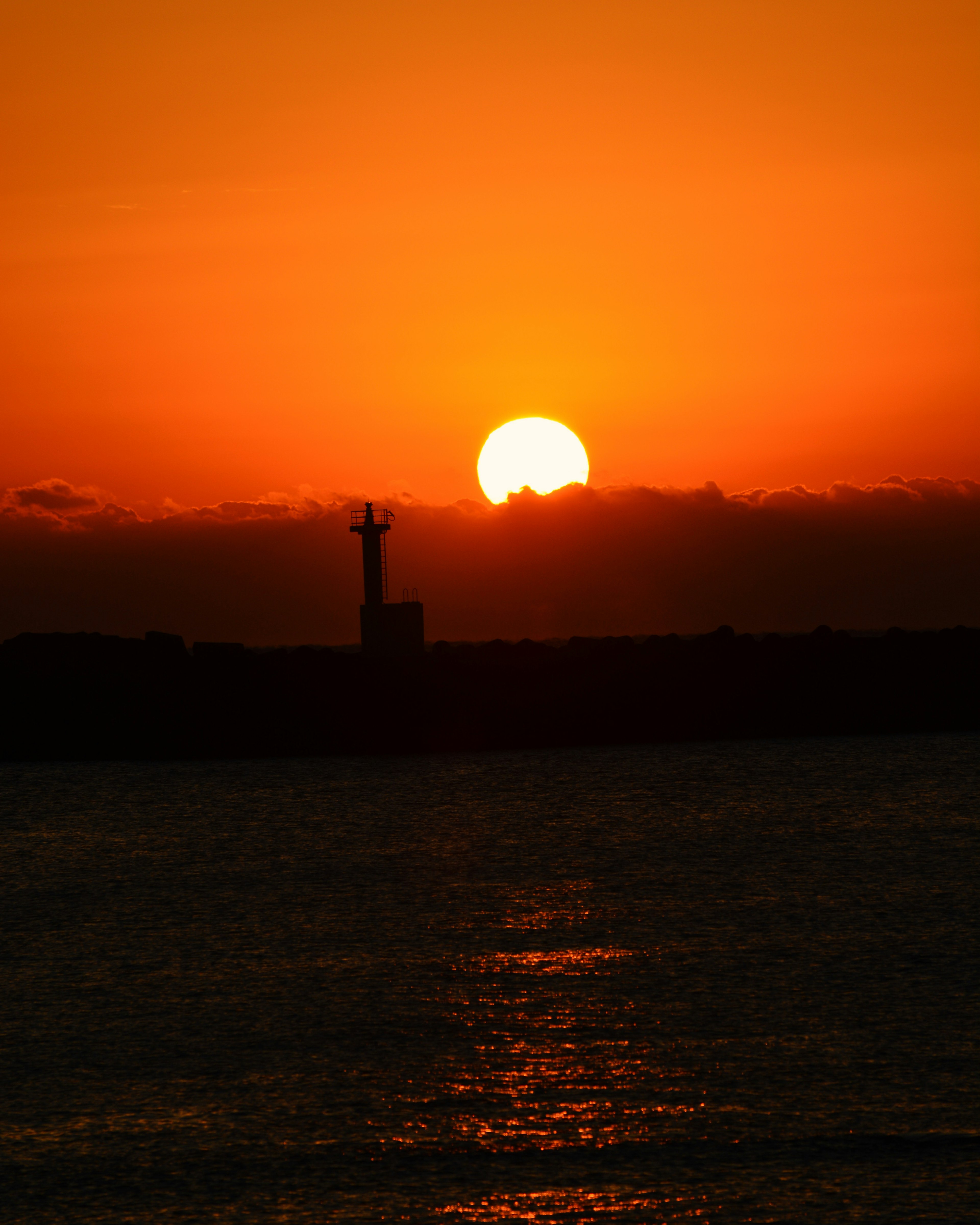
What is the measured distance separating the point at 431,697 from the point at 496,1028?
4418cm

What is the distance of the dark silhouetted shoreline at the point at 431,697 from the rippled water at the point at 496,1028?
1020 inches

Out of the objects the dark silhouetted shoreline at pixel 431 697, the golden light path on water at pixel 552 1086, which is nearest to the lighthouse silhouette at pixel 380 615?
the dark silhouetted shoreline at pixel 431 697

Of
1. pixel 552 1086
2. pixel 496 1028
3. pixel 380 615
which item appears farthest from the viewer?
pixel 380 615

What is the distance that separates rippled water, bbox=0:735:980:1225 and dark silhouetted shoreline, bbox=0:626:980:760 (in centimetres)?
2590

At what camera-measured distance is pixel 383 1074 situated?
11.5m

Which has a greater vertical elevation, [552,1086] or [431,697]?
[431,697]

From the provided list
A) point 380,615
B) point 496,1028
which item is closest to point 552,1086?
point 496,1028

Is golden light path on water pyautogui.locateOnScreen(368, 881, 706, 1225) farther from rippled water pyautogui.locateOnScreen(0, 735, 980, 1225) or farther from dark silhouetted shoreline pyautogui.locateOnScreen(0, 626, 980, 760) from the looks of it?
dark silhouetted shoreline pyautogui.locateOnScreen(0, 626, 980, 760)

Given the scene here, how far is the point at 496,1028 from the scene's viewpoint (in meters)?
12.9

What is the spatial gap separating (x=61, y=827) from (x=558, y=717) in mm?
27834

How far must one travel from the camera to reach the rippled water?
347 inches

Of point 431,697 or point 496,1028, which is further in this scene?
point 431,697

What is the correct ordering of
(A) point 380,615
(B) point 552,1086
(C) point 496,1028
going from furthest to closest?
(A) point 380,615 < (C) point 496,1028 < (B) point 552,1086

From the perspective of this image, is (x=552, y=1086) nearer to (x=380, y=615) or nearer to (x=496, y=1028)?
(x=496, y=1028)
